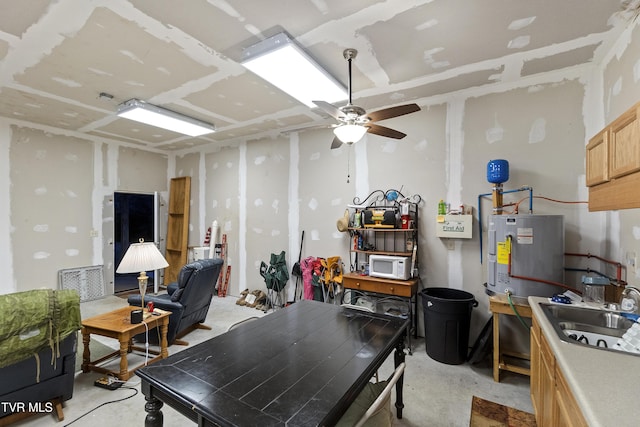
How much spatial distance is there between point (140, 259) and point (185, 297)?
0.72 m

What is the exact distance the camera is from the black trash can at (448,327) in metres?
2.91

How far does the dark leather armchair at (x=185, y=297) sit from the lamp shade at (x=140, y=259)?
370 millimetres

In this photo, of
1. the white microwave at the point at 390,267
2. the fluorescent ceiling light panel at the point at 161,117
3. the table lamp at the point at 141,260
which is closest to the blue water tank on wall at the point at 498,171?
the white microwave at the point at 390,267

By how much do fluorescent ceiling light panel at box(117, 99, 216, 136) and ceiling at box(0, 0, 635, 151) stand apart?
0.36 feet

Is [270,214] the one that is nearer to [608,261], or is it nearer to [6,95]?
[6,95]

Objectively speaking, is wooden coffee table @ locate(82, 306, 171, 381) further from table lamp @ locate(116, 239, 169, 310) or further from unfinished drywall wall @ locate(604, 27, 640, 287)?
unfinished drywall wall @ locate(604, 27, 640, 287)

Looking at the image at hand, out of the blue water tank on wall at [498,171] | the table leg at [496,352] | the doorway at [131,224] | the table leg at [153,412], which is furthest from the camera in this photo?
the doorway at [131,224]

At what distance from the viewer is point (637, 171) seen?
1264mm

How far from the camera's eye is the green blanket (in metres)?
1.83

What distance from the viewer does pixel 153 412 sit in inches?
56.7

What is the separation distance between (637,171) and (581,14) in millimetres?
1521

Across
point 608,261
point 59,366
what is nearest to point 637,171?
point 608,261

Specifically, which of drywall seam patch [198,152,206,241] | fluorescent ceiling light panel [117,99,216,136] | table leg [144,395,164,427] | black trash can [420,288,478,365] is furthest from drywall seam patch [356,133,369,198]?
drywall seam patch [198,152,206,241]

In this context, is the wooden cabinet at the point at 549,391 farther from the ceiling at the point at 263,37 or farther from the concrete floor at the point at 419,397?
the ceiling at the point at 263,37
